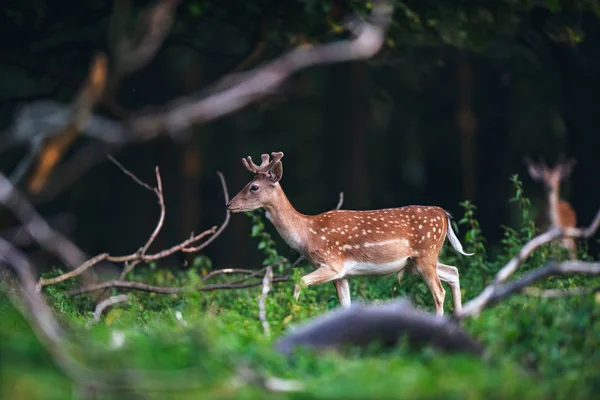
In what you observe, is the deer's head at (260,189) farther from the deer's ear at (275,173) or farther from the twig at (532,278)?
the twig at (532,278)

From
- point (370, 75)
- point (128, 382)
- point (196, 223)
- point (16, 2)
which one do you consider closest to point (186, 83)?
point (196, 223)

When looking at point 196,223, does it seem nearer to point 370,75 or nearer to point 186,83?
point 186,83

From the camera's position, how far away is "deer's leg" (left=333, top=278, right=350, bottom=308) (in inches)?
388

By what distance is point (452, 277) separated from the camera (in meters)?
10.0

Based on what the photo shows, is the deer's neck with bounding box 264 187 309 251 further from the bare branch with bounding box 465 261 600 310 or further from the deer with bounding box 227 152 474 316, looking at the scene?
the bare branch with bounding box 465 261 600 310

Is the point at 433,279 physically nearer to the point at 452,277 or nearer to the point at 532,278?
the point at 452,277

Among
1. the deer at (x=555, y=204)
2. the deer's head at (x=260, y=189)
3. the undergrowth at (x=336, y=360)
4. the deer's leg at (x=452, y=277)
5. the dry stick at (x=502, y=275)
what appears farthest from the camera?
the deer at (x=555, y=204)

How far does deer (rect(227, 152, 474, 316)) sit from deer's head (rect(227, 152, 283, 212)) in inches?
6.0

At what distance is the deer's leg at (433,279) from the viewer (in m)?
9.76

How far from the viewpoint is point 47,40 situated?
13656 millimetres

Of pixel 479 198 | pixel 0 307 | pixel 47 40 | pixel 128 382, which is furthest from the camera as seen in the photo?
pixel 479 198

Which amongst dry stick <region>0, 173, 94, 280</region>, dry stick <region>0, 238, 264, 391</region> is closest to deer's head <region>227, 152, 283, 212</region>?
dry stick <region>0, 173, 94, 280</region>

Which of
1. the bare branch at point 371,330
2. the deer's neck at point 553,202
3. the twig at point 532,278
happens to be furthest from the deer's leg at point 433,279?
the deer's neck at point 553,202

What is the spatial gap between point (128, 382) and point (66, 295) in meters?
4.63
